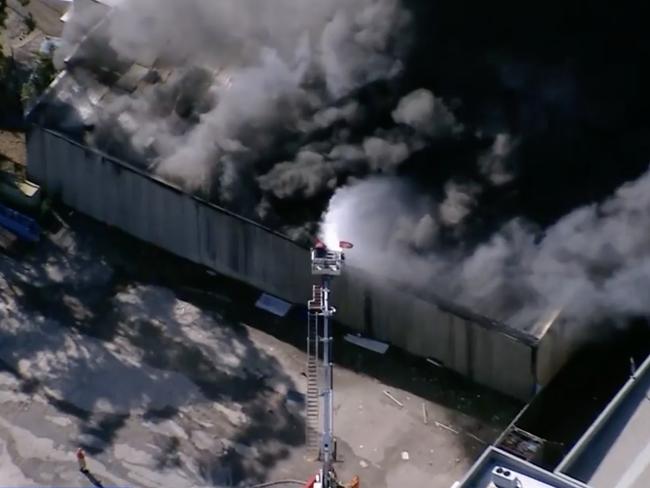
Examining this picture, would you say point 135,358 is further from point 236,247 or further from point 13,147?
point 13,147

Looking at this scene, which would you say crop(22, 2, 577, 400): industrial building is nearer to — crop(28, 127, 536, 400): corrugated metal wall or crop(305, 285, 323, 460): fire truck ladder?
crop(28, 127, 536, 400): corrugated metal wall

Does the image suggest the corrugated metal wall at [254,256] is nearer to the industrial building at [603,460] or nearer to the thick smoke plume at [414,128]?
the thick smoke plume at [414,128]

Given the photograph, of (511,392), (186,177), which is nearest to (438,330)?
(511,392)

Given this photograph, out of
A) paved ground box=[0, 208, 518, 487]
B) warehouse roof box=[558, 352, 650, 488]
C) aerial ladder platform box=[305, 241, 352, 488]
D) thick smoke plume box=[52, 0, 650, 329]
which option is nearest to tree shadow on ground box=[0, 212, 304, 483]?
paved ground box=[0, 208, 518, 487]

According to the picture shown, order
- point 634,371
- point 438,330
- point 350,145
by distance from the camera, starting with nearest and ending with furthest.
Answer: point 634,371 < point 438,330 < point 350,145

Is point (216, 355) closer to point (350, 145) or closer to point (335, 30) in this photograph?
point (350, 145)

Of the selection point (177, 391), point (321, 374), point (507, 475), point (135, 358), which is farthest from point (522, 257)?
point (135, 358)
